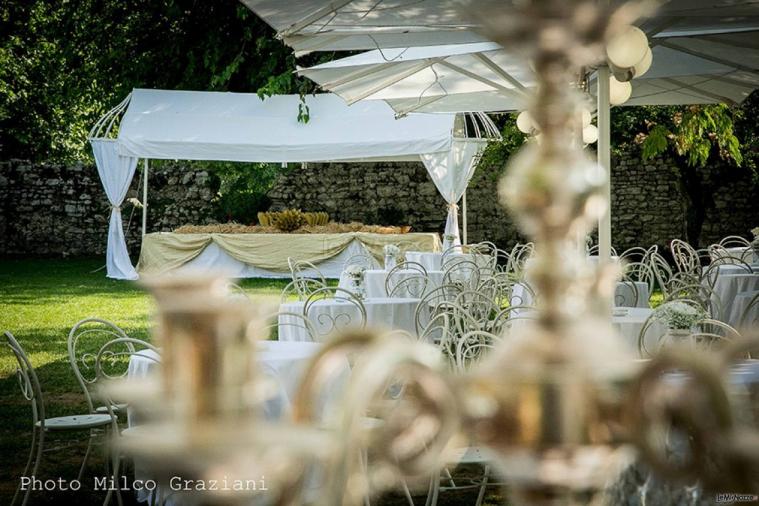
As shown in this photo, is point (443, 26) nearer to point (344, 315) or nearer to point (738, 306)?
point (344, 315)

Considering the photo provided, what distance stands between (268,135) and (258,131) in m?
Answer: 0.19

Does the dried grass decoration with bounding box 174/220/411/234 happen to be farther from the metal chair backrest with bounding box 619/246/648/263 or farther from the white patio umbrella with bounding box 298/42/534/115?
the white patio umbrella with bounding box 298/42/534/115

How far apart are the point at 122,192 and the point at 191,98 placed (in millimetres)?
1955

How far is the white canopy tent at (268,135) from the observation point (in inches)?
528

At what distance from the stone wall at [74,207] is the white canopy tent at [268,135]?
5.30m

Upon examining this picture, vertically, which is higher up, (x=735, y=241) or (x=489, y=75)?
(x=489, y=75)

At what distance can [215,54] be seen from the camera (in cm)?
1208

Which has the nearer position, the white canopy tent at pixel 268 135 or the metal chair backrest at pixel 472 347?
the metal chair backrest at pixel 472 347

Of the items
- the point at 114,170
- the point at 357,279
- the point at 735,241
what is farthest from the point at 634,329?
the point at 114,170

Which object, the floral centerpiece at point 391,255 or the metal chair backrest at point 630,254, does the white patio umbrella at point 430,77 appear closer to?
the metal chair backrest at point 630,254

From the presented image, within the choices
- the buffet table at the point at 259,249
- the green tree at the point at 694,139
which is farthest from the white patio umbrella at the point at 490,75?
the buffet table at the point at 259,249

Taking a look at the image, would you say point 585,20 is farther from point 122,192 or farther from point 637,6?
point 122,192

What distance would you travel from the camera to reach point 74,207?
790 inches

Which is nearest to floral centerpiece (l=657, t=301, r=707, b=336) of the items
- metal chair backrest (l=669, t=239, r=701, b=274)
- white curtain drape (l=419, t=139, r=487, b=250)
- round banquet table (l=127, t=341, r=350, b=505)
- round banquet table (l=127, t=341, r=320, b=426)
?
round banquet table (l=127, t=341, r=350, b=505)
